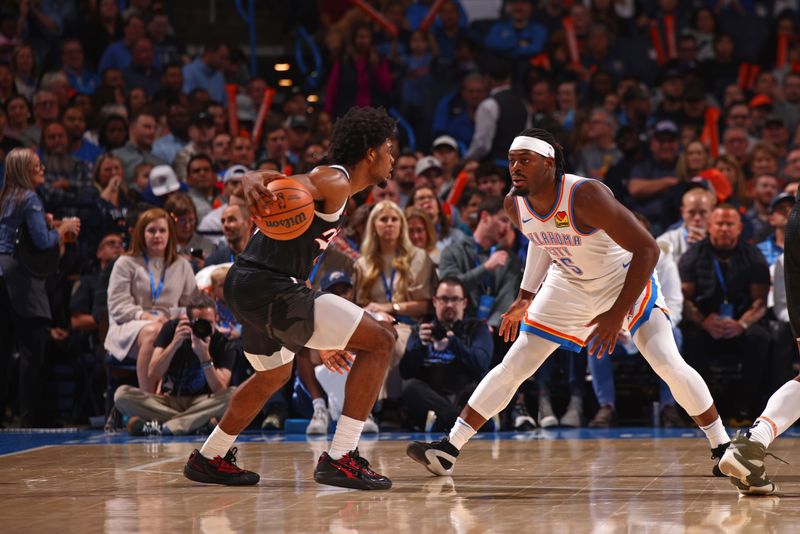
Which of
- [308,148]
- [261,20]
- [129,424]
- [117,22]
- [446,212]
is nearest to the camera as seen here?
[129,424]

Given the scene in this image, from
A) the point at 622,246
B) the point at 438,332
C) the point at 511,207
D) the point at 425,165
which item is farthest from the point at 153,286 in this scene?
the point at 622,246

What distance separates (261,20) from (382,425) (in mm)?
8438

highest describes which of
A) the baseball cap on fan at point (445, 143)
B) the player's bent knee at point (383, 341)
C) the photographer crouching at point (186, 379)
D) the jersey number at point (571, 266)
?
the baseball cap on fan at point (445, 143)

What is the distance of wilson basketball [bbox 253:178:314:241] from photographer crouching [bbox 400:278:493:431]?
3.81 meters

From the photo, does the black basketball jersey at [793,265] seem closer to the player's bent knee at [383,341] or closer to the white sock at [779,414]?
the white sock at [779,414]

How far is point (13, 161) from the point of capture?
941 centimetres

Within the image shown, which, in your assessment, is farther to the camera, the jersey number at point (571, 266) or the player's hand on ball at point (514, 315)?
the player's hand on ball at point (514, 315)

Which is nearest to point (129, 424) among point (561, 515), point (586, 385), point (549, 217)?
point (586, 385)

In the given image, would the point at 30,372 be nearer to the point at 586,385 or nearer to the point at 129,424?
the point at 129,424

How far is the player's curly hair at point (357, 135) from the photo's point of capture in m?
5.82

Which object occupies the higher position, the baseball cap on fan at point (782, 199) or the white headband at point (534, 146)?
the white headband at point (534, 146)

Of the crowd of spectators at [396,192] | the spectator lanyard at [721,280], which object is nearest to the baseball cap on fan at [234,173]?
the crowd of spectators at [396,192]

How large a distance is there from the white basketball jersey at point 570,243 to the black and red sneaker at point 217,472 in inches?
74.8

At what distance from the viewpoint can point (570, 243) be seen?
234 inches
